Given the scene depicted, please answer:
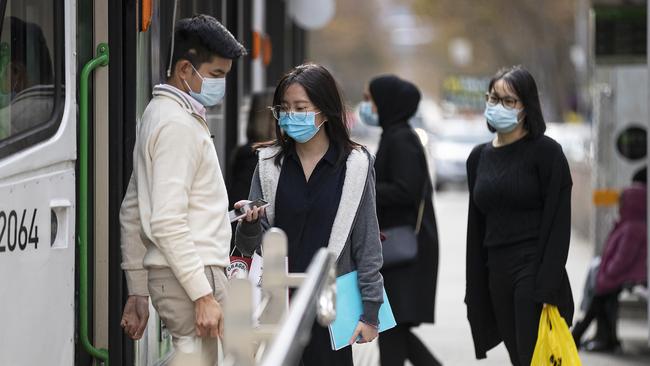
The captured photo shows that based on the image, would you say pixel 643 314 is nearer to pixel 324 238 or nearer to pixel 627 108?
pixel 627 108

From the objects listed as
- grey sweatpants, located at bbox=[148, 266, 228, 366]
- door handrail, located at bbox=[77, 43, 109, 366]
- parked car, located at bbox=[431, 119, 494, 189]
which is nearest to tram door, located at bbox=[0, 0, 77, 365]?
door handrail, located at bbox=[77, 43, 109, 366]

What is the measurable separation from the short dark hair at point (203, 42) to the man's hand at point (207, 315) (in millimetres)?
827

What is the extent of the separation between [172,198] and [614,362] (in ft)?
17.9

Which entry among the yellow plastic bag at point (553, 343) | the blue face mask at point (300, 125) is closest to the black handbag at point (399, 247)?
the yellow plastic bag at point (553, 343)

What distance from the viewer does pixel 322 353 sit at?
497 cm

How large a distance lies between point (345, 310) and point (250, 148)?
2514mm

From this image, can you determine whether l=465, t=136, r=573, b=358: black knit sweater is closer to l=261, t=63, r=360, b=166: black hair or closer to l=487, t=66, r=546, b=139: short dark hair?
l=487, t=66, r=546, b=139: short dark hair

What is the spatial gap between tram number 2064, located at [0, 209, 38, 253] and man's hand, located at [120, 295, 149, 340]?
44cm

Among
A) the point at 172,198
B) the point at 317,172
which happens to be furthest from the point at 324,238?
the point at 172,198

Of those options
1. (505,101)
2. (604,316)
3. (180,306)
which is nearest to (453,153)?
(604,316)

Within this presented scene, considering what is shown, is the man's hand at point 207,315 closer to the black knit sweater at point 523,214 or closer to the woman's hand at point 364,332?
the woman's hand at point 364,332

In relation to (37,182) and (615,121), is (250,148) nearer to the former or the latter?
(37,182)

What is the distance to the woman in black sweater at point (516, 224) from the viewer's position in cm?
604

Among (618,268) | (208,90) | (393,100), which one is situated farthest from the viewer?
(618,268)
